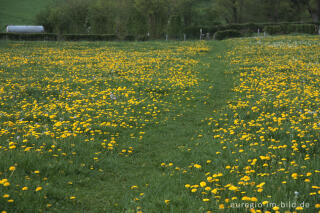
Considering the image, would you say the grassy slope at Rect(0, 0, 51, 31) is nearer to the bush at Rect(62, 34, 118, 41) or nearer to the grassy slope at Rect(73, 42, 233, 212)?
the bush at Rect(62, 34, 118, 41)

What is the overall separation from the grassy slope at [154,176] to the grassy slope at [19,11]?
9208 centimetres

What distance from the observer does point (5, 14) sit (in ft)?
333

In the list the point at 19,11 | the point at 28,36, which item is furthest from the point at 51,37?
the point at 19,11

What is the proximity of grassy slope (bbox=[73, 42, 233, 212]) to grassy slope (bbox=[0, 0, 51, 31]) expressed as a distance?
9208 cm

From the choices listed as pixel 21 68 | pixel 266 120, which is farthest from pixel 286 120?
pixel 21 68

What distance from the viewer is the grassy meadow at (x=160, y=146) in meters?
4.96

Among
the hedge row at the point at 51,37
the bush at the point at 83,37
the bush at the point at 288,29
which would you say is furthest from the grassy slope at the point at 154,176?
the bush at the point at 288,29

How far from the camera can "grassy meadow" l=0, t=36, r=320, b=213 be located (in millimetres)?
4965

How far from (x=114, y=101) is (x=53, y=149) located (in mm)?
5341

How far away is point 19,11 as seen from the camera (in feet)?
352

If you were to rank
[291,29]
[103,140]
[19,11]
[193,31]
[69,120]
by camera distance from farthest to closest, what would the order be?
[19,11]
[193,31]
[291,29]
[69,120]
[103,140]

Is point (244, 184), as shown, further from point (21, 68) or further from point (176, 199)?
point (21, 68)

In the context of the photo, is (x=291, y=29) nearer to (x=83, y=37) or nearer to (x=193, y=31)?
(x=193, y=31)

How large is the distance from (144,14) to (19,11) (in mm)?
63622
